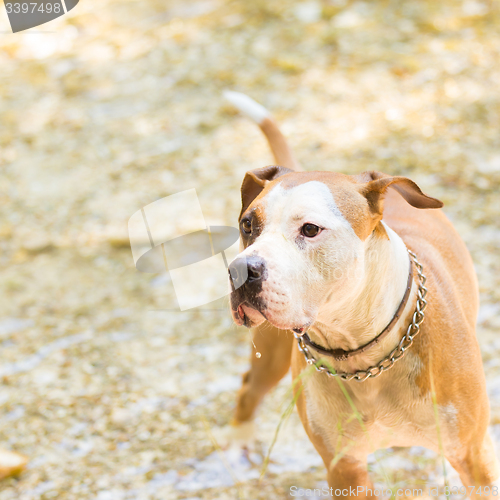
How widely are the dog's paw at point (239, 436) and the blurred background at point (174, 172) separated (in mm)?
53

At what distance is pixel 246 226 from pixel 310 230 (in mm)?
250

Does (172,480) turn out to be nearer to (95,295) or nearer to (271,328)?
(271,328)

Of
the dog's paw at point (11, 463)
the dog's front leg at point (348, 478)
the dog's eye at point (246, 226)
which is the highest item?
the dog's eye at point (246, 226)

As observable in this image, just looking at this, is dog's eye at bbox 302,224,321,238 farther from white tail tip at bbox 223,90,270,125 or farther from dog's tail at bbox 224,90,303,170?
white tail tip at bbox 223,90,270,125

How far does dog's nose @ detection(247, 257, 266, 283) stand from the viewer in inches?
67.2

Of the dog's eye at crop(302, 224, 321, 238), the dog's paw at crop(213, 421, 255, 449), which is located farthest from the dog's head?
the dog's paw at crop(213, 421, 255, 449)

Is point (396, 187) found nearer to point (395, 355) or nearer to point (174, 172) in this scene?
point (395, 355)

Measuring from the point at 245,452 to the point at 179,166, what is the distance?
10.7ft

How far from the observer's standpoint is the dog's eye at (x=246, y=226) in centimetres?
194

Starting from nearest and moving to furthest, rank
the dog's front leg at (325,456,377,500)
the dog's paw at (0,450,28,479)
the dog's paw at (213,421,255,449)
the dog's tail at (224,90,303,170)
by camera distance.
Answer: the dog's front leg at (325,456,377,500) → the dog's tail at (224,90,303,170) → the dog's paw at (0,450,28,479) → the dog's paw at (213,421,255,449)

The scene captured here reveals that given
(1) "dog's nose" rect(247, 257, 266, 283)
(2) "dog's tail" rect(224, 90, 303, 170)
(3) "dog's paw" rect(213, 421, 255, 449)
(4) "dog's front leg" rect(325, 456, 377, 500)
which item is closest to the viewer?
(1) "dog's nose" rect(247, 257, 266, 283)

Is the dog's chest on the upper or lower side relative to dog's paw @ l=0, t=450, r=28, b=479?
upper

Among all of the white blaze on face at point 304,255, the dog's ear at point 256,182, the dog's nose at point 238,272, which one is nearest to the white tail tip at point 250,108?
the dog's ear at point 256,182

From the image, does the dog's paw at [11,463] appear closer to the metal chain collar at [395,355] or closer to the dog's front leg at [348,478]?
the dog's front leg at [348,478]
